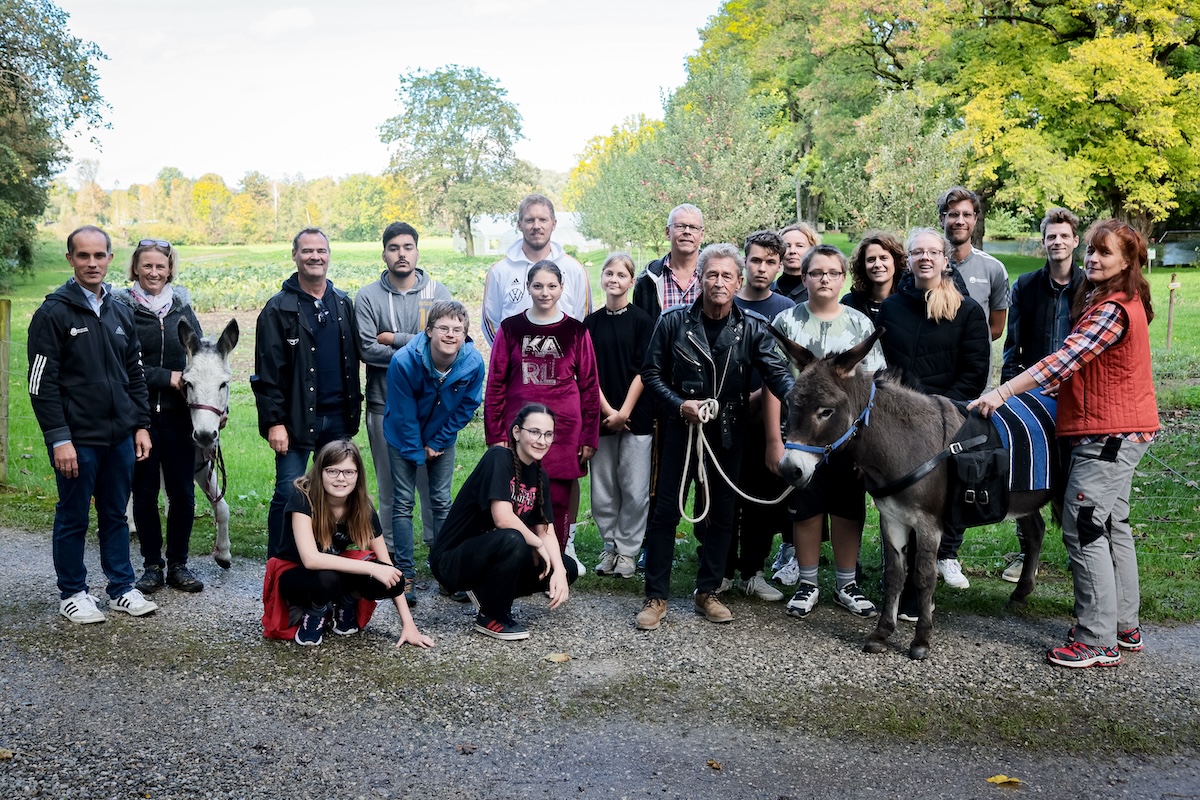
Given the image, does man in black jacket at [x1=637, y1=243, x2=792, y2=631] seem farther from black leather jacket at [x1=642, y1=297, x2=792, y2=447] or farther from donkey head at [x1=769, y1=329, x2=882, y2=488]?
donkey head at [x1=769, y1=329, x2=882, y2=488]

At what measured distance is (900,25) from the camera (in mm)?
34250

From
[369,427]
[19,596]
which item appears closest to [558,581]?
[369,427]

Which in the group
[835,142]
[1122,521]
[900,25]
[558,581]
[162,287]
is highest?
[900,25]

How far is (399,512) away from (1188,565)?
18.5ft

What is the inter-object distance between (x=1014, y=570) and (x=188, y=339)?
5.98 m

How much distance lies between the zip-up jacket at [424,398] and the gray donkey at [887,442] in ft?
7.04

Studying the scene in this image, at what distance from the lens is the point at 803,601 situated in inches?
233

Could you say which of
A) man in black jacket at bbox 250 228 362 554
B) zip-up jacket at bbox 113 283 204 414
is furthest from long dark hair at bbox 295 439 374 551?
zip-up jacket at bbox 113 283 204 414

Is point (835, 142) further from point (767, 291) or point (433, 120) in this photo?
point (433, 120)

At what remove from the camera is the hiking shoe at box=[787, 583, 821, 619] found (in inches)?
232

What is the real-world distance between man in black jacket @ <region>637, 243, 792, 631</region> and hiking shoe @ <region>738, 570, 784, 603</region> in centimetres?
48

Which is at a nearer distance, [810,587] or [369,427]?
[810,587]

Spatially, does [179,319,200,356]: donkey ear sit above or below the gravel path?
above

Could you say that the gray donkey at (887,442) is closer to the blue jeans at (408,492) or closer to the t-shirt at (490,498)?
the t-shirt at (490,498)
